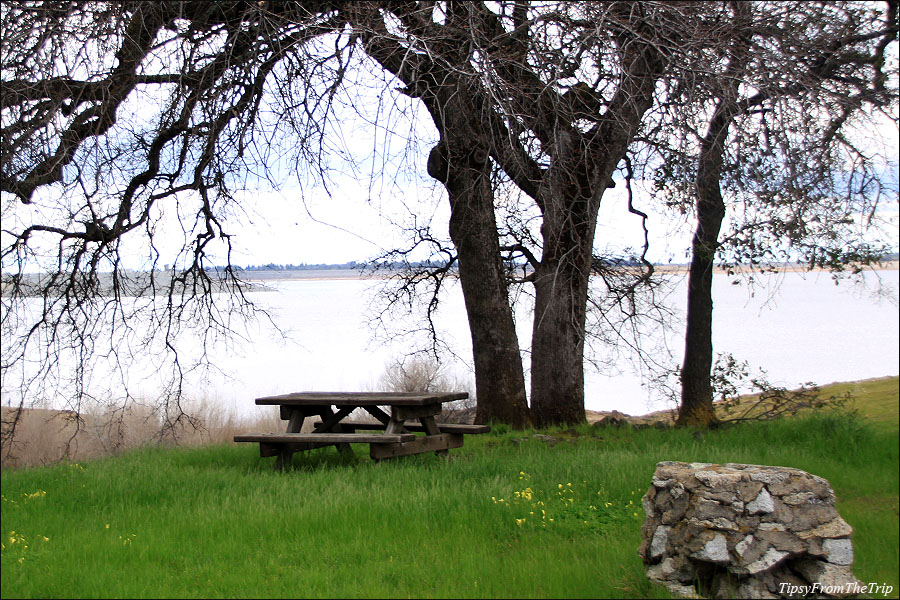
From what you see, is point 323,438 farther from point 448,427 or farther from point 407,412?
point 448,427

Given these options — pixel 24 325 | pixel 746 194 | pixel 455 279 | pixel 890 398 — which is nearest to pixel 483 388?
pixel 455 279

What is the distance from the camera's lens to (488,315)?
10.5m

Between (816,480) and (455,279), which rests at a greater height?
(455,279)

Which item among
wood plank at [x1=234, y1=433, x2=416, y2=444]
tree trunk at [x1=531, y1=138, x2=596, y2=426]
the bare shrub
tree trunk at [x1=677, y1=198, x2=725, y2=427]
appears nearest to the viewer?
wood plank at [x1=234, y1=433, x2=416, y2=444]

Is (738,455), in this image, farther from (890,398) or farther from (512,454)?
(890,398)

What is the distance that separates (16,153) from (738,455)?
705 centimetres

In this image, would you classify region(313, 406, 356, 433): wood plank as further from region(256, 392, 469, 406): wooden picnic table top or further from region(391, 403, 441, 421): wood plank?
region(391, 403, 441, 421): wood plank

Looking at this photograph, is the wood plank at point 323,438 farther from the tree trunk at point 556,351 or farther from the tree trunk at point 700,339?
the tree trunk at point 700,339

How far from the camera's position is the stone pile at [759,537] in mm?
3799

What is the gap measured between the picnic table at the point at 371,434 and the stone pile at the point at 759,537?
4.30 metres

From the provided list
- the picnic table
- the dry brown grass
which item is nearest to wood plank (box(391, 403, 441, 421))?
the picnic table

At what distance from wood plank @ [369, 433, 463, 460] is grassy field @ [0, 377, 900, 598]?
139 mm

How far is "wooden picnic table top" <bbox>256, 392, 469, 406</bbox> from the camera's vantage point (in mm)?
8133

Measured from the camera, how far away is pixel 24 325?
8.25 meters
